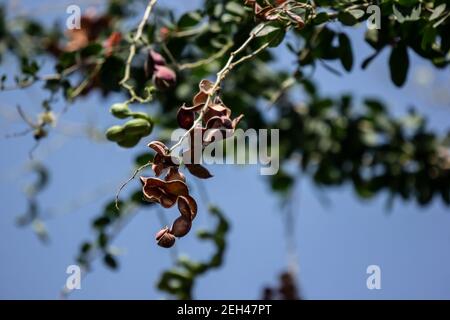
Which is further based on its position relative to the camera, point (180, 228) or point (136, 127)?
point (136, 127)

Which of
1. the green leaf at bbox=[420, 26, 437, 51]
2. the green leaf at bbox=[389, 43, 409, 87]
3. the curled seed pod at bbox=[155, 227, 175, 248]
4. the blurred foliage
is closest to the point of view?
the curled seed pod at bbox=[155, 227, 175, 248]

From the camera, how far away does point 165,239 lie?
1.16m

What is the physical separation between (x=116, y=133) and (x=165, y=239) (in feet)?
1.32

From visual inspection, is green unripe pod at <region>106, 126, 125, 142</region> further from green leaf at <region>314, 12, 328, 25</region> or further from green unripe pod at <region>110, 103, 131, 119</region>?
green leaf at <region>314, 12, 328, 25</region>

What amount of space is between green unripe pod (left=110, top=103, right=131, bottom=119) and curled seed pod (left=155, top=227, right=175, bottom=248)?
0.41m

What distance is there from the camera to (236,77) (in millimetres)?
2375

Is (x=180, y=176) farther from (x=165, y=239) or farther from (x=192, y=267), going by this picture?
(x=192, y=267)

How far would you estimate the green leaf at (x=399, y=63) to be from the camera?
5.35ft

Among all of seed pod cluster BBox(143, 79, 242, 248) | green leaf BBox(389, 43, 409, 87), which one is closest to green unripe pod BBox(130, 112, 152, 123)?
seed pod cluster BBox(143, 79, 242, 248)

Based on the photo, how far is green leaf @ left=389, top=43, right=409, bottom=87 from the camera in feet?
5.35

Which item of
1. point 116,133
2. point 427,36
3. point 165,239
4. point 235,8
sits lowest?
point 165,239

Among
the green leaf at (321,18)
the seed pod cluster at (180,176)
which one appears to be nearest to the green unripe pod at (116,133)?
the seed pod cluster at (180,176)

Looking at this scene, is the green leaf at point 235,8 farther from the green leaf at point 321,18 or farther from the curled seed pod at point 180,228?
the curled seed pod at point 180,228

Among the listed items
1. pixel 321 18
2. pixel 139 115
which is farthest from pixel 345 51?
pixel 139 115
